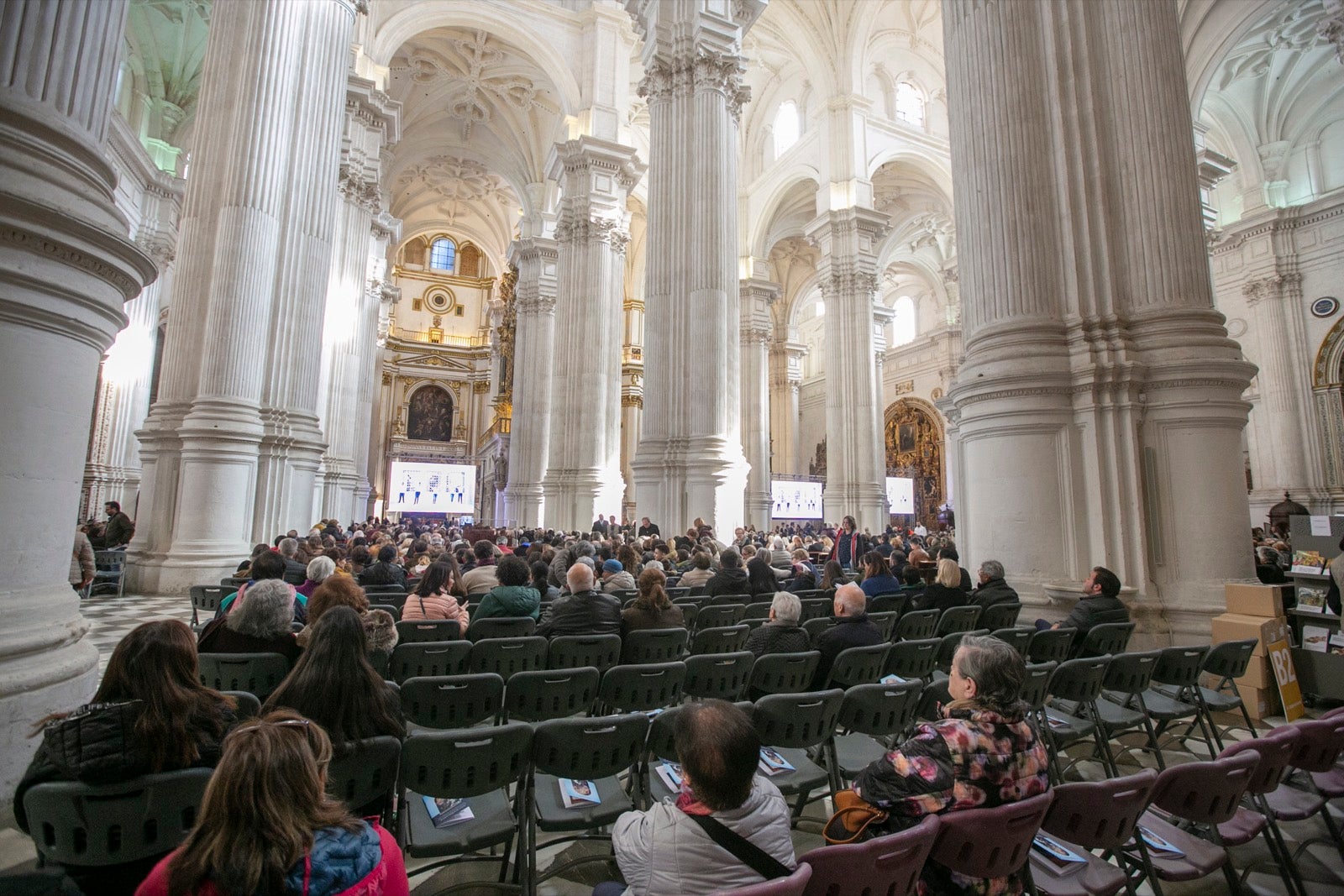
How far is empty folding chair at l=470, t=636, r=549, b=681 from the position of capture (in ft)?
12.1

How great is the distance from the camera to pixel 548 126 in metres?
23.8

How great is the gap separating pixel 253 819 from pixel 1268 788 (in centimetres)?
313

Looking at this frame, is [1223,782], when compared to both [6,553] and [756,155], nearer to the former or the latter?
[6,553]

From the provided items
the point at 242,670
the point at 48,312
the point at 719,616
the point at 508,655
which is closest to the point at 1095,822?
the point at 508,655

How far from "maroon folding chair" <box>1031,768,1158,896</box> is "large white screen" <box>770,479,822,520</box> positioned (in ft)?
57.3

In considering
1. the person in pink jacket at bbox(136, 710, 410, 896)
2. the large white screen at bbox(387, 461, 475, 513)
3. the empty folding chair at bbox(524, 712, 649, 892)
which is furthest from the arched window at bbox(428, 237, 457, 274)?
the person in pink jacket at bbox(136, 710, 410, 896)

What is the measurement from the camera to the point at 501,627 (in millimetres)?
4441

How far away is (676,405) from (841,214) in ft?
37.4

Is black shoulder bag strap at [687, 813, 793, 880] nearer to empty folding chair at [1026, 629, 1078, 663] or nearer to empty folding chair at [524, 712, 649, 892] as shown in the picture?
empty folding chair at [524, 712, 649, 892]

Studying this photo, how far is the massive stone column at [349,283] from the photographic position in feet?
49.3

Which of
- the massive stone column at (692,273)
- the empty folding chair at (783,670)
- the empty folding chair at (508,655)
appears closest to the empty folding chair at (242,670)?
the empty folding chair at (508,655)

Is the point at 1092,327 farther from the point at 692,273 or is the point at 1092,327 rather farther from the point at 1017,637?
the point at 692,273

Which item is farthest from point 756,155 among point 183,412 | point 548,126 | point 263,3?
point 183,412

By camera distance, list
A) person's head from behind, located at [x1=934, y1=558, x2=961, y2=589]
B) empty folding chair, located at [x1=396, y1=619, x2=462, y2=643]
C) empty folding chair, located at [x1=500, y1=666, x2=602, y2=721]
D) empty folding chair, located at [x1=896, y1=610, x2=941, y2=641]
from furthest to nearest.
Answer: person's head from behind, located at [x1=934, y1=558, x2=961, y2=589]
empty folding chair, located at [x1=896, y1=610, x2=941, y2=641]
empty folding chair, located at [x1=396, y1=619, x2=462, y2=643]
empty folding chair, located at [x1=500, y1=666, x2=602, y2=721]
